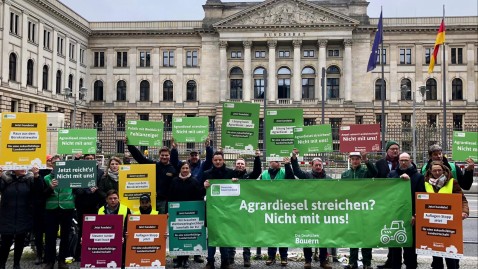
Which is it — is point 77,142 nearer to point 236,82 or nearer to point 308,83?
point 236,82

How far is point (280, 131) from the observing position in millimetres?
10805

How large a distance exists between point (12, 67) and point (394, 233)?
44820 millimetres

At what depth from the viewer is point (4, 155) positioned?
8836mm

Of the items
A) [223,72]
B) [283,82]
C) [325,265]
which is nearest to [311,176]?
[325,265]

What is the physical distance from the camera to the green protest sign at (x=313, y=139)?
37.7ft

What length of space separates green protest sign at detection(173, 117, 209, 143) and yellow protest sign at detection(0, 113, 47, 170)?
516 centimetres

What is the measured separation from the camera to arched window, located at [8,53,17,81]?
1722 inches

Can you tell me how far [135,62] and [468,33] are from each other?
1765 inches

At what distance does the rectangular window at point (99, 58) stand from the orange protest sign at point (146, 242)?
188 ft

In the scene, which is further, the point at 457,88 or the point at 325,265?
the point at 457,88

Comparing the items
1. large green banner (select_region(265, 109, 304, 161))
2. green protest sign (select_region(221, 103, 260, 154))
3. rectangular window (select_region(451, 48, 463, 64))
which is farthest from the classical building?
large green banner (select_region(265, 109, 304, 161))

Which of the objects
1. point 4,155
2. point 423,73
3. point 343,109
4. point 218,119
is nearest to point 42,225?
point 4,155

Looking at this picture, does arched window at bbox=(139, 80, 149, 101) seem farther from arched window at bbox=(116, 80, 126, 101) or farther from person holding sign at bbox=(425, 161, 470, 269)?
person holding sign at bbox=(425, 161, 470, 269)

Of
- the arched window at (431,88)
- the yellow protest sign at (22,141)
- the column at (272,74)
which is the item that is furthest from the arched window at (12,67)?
the arched window at (431,88)
